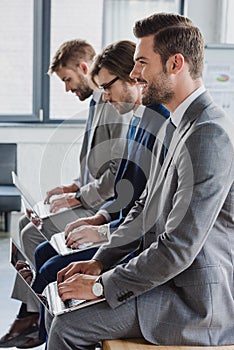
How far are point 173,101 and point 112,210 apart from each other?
946mm

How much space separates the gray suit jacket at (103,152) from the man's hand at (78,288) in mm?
1065

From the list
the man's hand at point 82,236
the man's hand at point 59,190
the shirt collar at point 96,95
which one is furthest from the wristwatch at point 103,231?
the shirt collar at point 96,95

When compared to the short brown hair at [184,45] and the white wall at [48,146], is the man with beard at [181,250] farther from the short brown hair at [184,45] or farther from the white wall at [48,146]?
the white wall at [48,146]

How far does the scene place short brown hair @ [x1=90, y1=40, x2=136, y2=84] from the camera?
9.12 feet

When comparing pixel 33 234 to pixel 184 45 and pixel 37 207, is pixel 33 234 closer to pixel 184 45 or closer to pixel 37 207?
pixel 37 207

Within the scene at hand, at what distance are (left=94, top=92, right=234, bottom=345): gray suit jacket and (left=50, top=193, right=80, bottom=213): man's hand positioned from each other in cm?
132

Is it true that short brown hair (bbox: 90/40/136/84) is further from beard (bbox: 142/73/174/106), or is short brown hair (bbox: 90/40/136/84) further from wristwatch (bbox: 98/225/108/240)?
beard (bbox: 142/73/174/106)

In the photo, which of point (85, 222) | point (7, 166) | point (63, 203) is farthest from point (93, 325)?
point (7, 166)

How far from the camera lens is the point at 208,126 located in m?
1.83

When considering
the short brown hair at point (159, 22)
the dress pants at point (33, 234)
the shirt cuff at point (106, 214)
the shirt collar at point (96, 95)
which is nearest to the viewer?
the short brown hair at point (159, 22)

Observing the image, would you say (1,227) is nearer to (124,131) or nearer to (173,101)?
(124,131)

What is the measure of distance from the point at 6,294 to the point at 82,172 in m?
0.95

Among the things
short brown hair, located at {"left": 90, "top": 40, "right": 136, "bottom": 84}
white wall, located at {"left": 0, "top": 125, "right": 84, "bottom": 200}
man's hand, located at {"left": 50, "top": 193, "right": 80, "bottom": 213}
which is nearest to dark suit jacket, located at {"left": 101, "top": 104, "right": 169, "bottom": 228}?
short brown hair, located at {"left": 90, "top": 40, "right": 136, "bottom": 84}

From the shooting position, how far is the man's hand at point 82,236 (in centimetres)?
255
